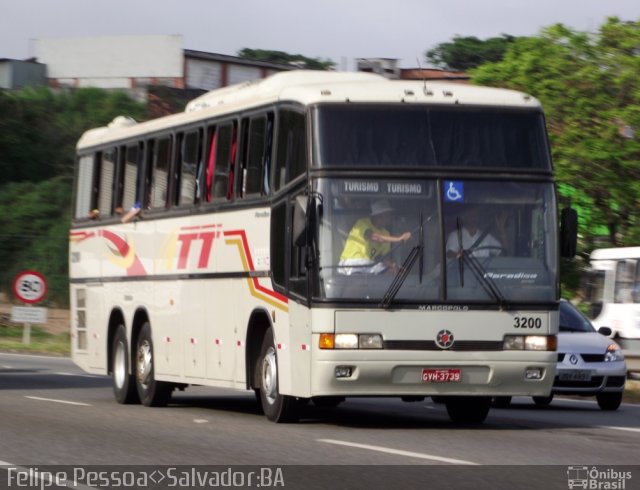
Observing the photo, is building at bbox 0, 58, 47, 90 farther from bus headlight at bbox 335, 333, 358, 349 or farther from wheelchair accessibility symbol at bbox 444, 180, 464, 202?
bus headlight at bbox 335, 333, 358, 349

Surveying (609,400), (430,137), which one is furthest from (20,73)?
(430,137)

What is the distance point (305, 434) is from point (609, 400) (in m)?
7.30

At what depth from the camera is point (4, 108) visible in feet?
214

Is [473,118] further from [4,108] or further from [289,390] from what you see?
[4,108]

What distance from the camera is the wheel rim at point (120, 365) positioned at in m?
20.5

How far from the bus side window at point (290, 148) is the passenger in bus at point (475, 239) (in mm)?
1601

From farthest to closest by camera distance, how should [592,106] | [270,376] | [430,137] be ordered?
[592,106], [270,376], [430,137]

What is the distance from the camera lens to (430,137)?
15.2 meters

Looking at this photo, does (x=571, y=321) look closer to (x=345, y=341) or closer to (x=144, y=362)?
(x=144, y=362)

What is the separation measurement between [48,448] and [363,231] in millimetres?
3627

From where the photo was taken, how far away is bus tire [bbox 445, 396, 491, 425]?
16453 millimetres

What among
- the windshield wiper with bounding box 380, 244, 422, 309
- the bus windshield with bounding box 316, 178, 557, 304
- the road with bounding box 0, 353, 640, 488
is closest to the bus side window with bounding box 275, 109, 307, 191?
the bus windshield with bounding box 316, 178, 557, 304

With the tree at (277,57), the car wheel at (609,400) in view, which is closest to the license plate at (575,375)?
the car wheel at (609,400)
